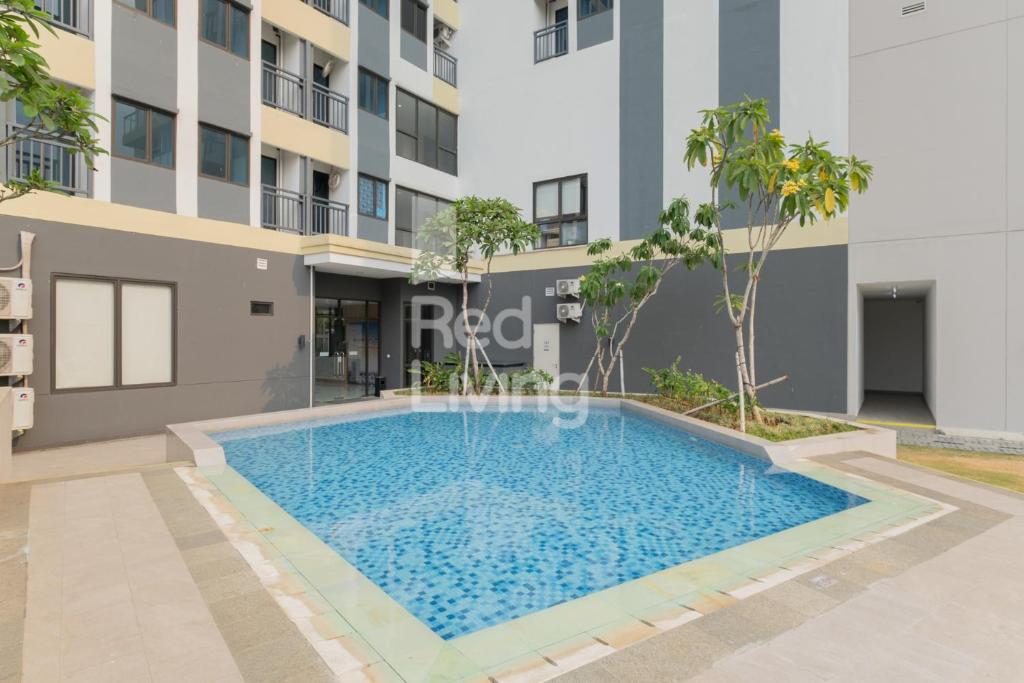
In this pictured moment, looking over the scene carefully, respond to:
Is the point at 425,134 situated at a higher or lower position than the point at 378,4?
lower

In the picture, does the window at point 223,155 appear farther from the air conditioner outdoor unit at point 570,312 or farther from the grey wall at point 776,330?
the grey wall at point 776,330

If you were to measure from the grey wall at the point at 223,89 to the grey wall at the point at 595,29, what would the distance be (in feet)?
29.3

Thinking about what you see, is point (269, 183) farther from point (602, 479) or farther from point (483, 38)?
point (602, 479)

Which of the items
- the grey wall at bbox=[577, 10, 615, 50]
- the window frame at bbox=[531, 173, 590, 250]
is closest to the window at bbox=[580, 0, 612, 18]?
the grey wall at bbox=[577, 10, 615, 50]

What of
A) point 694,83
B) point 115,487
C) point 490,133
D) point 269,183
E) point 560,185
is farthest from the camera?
point 490,133

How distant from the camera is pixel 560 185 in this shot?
1500cm

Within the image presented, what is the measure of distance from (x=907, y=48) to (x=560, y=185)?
321 inches

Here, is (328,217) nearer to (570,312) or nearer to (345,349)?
(345,349)

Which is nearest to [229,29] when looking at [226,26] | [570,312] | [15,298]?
[226,26]

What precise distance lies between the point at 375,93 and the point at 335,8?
2.07 metres

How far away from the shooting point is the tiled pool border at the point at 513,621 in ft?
8.70

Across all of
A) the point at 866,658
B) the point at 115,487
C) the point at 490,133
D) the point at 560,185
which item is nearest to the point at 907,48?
the point at 560,185

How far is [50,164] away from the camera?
27.3 ft

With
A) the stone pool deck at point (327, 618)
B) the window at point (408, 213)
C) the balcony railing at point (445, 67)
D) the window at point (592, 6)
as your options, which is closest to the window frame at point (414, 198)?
the window at point (408, 213)
